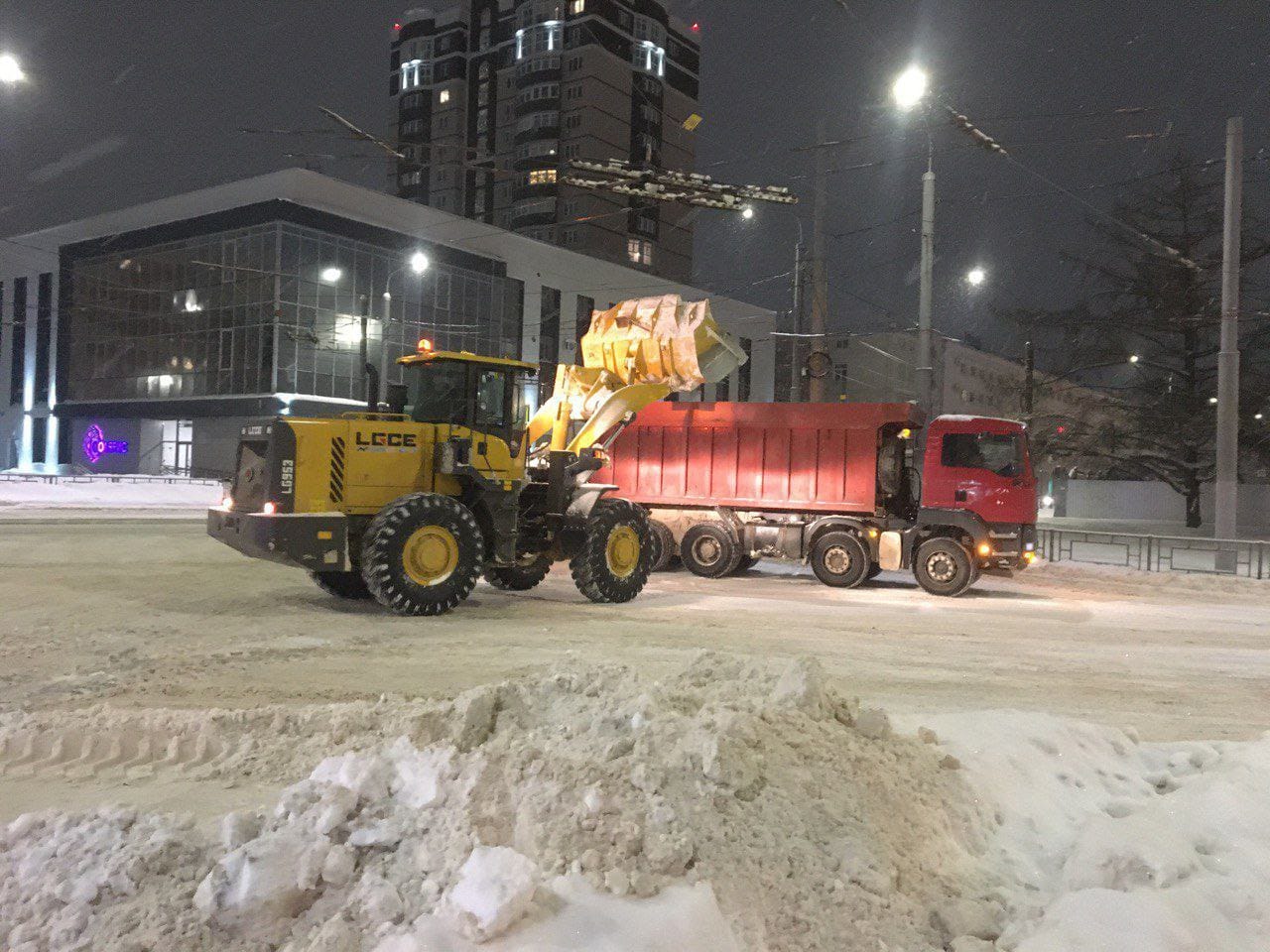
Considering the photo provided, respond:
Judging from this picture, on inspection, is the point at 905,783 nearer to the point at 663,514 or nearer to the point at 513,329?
the point at 663,514

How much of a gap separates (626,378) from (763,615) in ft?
15.9

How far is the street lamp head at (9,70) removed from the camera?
41.9ft

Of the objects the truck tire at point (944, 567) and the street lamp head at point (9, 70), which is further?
the truck tire at point (944, 567)

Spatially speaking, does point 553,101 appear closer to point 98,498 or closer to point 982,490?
point 98,498

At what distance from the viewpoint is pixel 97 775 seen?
211 inches

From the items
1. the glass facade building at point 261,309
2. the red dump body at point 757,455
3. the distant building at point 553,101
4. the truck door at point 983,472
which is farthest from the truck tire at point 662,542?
the distant building at point 553,101

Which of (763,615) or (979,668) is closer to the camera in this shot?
(979,668)

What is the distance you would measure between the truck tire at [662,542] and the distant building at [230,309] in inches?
1002

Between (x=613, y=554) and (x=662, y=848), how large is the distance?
30.4ft

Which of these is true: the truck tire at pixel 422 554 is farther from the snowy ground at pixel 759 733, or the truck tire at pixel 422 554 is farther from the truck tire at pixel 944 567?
the truck tire at pixel 944 567

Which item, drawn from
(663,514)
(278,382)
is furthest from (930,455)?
(278,382)

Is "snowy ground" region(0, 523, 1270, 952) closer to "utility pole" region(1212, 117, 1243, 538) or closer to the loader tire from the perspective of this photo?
the loader tire

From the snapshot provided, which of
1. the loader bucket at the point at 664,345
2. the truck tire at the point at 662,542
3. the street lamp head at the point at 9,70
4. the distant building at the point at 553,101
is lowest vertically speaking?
the truck tire at the point at 662,542

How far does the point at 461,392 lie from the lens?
11.9m
